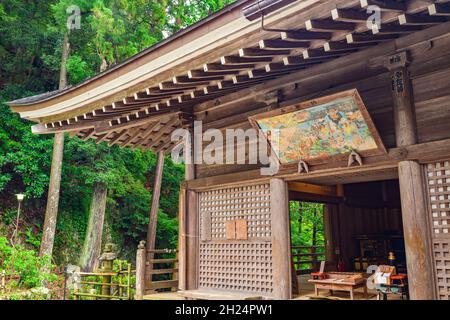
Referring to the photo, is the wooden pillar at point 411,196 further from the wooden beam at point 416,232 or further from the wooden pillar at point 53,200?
the wooden pillar at point 53,200

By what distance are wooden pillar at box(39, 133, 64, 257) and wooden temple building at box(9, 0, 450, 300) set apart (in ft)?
22.2

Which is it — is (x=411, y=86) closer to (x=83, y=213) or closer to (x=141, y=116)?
(x=141, y=116)

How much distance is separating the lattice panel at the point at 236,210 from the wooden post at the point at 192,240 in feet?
0.47

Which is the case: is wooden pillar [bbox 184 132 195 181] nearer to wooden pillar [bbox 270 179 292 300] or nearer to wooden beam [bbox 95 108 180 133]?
wooden beam [bbox 95 108 180 133]

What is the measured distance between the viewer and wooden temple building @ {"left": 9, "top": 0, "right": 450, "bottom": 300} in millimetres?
4391

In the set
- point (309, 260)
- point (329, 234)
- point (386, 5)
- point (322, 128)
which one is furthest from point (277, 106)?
point (309, 260)

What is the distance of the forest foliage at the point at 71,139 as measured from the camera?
592 inches

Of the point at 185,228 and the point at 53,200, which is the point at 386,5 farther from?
the point at 53,200

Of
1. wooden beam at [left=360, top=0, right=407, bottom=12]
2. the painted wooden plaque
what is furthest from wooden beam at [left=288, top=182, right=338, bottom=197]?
wooden beam at [left=360, top=0, right=407, bottom=12]

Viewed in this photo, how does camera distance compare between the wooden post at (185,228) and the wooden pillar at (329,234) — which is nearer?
the wooden post at (185,228)

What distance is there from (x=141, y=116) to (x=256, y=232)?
10.5 ft

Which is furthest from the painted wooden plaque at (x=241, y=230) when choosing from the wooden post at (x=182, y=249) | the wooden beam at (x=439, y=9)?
the wooden beam at (x=439, y=9)

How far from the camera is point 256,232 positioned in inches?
259


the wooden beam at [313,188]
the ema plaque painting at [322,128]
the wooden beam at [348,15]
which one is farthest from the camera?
the wooden beam at [313,188]
